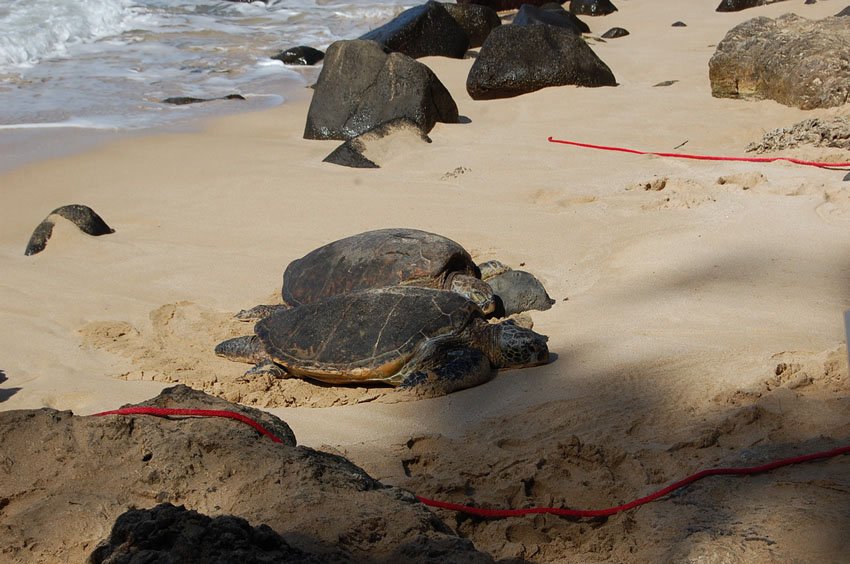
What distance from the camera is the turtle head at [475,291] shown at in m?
4.98

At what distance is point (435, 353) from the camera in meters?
4.29

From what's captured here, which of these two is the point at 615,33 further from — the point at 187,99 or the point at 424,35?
the point at 187,99

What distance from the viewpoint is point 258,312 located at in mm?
5172

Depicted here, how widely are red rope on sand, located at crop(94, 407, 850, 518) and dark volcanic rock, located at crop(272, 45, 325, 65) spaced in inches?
465

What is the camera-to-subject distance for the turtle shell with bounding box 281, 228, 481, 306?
504 centimetres

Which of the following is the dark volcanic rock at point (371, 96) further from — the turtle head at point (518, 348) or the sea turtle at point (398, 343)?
the turtle head at point (518, 348)

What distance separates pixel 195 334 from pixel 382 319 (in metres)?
1.32

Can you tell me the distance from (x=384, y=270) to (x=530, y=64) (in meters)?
6.15

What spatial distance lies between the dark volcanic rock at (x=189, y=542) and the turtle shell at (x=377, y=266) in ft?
9.85

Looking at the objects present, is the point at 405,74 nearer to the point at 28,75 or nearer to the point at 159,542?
the point at 28,75

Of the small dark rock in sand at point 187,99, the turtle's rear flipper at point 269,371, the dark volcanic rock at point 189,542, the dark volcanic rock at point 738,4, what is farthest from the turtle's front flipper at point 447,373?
the dark volcanic rock at point 738,4

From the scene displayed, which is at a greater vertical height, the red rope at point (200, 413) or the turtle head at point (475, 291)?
the red rope at point (200, 413)

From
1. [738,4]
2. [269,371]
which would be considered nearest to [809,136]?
[269,371]

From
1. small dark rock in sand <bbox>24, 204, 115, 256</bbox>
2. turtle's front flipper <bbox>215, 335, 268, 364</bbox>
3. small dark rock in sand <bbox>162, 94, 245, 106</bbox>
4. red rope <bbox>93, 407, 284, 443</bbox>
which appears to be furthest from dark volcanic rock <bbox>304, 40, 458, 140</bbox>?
red rope <bbox>93, 407, 284, 443</bbox>
